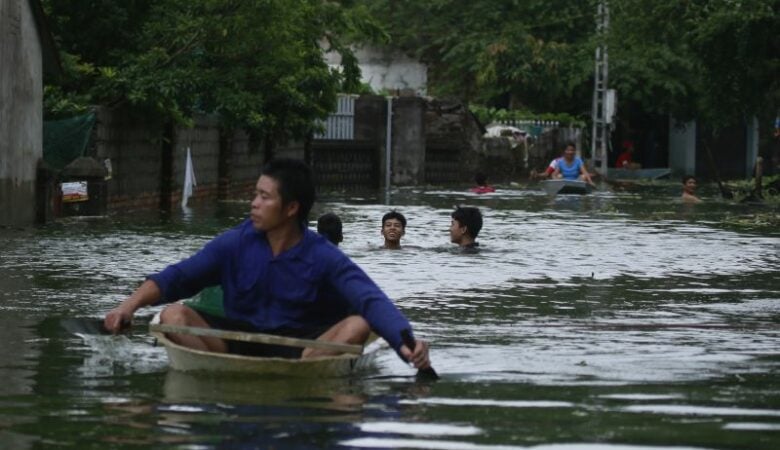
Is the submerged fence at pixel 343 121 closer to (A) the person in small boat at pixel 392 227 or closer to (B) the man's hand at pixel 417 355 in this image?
(A) the person in small boat at pixel 392 227

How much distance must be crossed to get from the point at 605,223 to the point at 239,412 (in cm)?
2143

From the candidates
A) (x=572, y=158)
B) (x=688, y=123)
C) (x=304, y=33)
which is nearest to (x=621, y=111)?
(x=688, y=123)

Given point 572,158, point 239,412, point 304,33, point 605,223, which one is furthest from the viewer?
point 572,158

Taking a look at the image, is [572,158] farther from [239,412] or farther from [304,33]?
[239,412]

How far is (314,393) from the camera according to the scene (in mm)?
10078

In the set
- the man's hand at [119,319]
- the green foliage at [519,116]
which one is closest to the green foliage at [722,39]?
the green foliage at [519,116]

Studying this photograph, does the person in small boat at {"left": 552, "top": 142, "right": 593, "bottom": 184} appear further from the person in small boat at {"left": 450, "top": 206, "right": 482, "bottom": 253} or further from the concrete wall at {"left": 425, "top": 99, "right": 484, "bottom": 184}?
the person in small boat at {"left": 450, "top": 206, "right": 482, "bottom": 253}

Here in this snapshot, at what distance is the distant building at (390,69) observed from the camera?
218ft

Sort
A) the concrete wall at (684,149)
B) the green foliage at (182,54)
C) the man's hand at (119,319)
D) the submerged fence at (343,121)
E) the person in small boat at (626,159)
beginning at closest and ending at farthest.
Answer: the man's hand at (119,319)
the green foliage at (182,54)
the submerged fence at (343,121)
the person in small boat at (626,159)
the concrete wall at (684,149)

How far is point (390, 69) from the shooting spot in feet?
220

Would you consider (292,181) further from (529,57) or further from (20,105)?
(529,57)

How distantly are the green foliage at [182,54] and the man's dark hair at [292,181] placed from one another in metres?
18.7

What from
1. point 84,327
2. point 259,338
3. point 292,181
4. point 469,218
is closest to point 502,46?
point 469,218

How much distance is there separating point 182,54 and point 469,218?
10372mm
